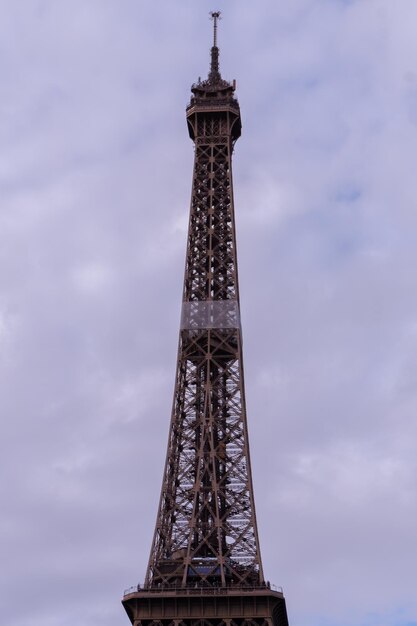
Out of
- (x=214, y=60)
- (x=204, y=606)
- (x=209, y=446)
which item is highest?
(x=214, y=60)

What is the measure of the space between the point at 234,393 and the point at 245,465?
732cm

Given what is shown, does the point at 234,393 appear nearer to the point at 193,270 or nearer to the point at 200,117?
the point at 193,270

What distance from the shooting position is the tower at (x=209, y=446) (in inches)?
4013

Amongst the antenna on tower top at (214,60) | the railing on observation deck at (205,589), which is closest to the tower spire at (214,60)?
the antenna on tower top at (214,60)

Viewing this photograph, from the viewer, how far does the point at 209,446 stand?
112 metres

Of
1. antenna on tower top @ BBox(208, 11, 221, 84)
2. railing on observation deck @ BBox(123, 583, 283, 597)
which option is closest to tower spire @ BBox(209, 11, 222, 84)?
antenna on tower top @ BBox(208, 11, 221, 84)

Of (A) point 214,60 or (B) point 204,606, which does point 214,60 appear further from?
(B) point 204,606

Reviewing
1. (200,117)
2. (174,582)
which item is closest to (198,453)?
(174,582)

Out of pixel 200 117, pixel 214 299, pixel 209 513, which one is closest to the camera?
pixel 209 513

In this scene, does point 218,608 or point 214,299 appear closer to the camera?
point 218,608

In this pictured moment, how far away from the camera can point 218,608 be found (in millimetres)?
101500

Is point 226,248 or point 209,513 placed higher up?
point 226,248

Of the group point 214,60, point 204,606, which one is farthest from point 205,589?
point 214,60

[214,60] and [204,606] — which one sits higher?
[214,60]
